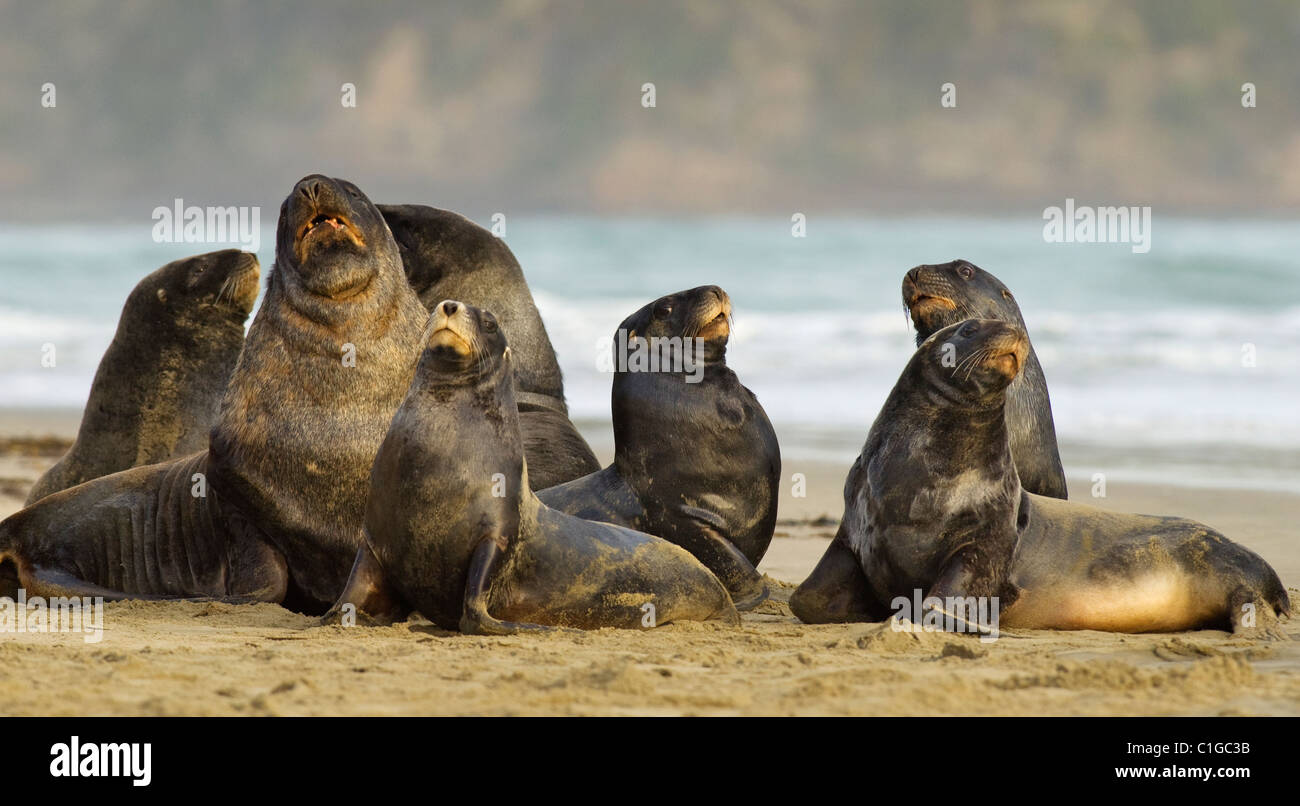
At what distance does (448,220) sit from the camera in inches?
368

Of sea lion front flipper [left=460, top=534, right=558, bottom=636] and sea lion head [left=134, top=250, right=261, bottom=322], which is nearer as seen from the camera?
sea lion front flipper [left=460, top=534, right=558, bottom=636]

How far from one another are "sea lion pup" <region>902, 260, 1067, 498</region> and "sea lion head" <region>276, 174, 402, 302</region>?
8.59 ft

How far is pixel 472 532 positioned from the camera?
5.98 metres

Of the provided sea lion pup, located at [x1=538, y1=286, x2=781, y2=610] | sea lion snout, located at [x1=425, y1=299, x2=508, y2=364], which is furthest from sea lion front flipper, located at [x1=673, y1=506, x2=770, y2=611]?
sea lion snout, located at [x1=425, y1=299, x2=508, y2=364]

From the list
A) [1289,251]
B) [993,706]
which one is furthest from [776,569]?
[1289,251]

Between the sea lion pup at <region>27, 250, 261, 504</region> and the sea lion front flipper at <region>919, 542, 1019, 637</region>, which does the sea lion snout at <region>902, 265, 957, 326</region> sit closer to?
the sea lion front flipper at <region>919, 542, 1019, 637</region>

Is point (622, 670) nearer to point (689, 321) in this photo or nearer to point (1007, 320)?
point (689, 321)

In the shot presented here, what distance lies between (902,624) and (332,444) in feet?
7.97

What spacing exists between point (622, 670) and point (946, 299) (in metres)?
3.87

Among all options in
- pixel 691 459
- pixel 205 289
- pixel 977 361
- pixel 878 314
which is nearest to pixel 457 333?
pixel 691 459

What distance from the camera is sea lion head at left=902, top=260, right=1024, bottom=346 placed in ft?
26.7

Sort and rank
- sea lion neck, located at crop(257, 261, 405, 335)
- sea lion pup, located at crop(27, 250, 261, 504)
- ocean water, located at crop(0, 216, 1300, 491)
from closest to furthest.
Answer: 1. sea lion neck, located at crop(257, 261, 405, 335)
2. sea lion pup, located at crop(27, 250, 261, 504)
3. ocean water, located at crop(0, 216, 1300, 491)
